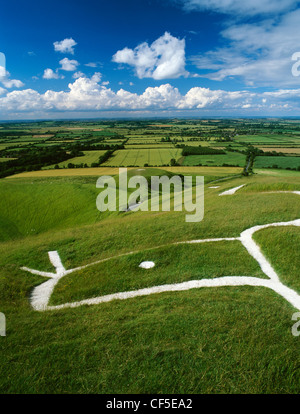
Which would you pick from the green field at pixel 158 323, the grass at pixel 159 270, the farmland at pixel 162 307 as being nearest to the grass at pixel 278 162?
the farmland at pixel 162 307

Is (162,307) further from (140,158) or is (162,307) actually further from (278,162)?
(278,162)

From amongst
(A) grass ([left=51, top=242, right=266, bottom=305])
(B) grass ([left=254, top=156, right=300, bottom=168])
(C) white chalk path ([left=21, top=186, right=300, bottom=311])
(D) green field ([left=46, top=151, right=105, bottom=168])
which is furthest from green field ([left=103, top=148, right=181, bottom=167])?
(C) white chalk path ([left=21, top=186, right=300, bottom=311])

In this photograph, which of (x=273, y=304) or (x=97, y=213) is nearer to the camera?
(x=273, y=304)

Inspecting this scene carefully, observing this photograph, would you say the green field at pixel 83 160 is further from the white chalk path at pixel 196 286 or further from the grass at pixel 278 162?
the white chalk path at pixel 196 286

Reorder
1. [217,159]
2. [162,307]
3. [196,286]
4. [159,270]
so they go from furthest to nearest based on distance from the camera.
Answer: [217,159] → [159,270] → [196,286] → [162,307]

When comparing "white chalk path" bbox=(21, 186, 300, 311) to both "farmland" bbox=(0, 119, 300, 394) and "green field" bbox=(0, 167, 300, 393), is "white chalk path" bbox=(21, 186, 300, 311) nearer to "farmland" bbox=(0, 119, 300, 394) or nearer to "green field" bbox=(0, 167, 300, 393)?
"farmland" bbox=(0, 119, 300, 394)

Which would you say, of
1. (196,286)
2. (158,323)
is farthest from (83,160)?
(158,323)

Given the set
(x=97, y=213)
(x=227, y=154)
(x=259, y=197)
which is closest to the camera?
(x=259, y=197)

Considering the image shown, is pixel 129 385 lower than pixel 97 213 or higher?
higher

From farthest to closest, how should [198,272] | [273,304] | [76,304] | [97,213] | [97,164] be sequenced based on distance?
[97,164] < [97,213] < [198,272] < [76,304] < [273,304]
